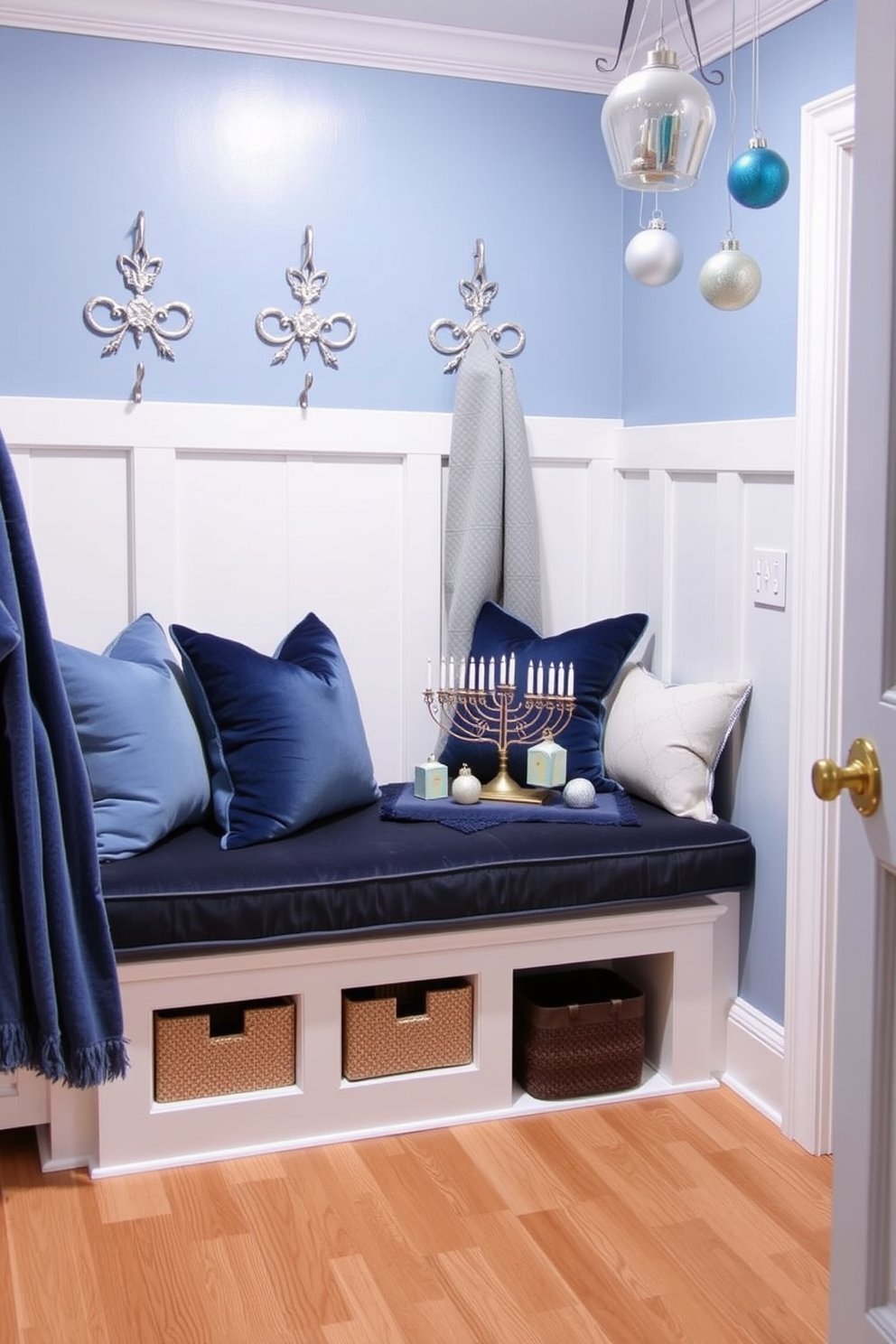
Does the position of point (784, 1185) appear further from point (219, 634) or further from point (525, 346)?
point (525, 346)

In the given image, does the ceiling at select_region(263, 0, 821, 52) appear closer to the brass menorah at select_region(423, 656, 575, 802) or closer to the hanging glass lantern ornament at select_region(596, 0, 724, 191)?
the hanging glass lantern ornament at select_region(596, 0, 724, 191)

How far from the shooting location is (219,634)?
330cm

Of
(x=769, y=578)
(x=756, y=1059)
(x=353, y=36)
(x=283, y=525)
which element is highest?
(x=353, y=36)

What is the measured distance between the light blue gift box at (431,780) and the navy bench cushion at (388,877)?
12 centimetres

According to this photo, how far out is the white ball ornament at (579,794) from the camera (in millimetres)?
3070

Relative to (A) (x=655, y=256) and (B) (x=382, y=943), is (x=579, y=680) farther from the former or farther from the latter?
(A) (x=655, y=256)

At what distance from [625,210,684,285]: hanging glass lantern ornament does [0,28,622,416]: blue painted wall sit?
93 cm

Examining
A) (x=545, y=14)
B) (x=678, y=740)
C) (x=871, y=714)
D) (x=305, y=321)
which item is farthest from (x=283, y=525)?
(x=871, y=714)

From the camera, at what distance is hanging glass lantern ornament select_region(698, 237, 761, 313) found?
236 centimetres

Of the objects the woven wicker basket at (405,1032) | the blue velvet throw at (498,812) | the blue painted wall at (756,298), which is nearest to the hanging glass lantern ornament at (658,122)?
the blue painted wall at (756,298)

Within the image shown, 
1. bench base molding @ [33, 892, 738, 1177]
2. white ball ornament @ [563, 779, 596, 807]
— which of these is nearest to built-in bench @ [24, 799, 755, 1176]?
bench base molding @ [33, 892, 738, 1177]

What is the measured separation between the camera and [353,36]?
3.20 m

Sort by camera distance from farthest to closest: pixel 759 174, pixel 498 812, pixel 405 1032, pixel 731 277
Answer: pixel 498 812 → pixel 405 1032 → pixel 731 277 → pixel 759 174

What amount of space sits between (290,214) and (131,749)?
1.30 m
